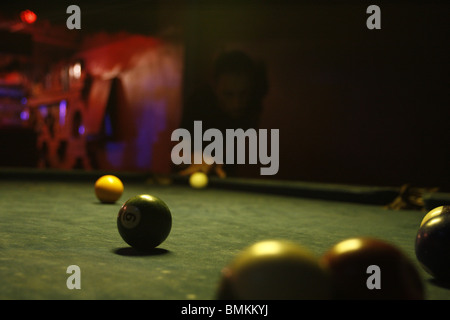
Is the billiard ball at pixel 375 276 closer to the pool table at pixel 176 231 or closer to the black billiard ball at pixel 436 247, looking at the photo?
the pool table at pixel 176 231

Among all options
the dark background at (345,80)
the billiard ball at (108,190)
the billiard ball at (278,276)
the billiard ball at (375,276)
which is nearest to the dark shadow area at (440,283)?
the billiard ball at (375,276)

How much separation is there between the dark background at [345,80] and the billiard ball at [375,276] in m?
7.85

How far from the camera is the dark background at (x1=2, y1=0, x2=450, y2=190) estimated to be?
9852 millimetres

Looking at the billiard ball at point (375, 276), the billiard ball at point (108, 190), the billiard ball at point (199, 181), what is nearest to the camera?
the billiard ball at point (375, 276)

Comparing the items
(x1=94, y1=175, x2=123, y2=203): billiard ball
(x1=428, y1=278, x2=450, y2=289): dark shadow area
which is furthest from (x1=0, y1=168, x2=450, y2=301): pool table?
(x1=94, y1=175, x2=123, y2=203): billiard ball

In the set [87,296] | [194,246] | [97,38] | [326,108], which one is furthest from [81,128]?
[87,296]

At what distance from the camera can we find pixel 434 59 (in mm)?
9789

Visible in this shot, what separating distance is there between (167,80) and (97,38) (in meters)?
4.18

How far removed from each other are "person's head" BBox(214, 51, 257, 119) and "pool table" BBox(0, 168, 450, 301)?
2.36 m

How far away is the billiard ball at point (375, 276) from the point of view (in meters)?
2.45

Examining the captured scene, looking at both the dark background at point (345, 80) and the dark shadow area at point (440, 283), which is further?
the dark background at point (345, 80)

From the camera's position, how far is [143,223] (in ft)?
14.0

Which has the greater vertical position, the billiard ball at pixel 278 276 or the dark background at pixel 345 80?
the dark background at pixel 345 80
